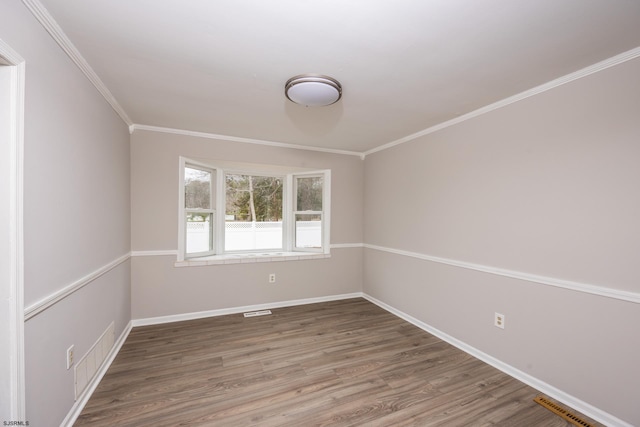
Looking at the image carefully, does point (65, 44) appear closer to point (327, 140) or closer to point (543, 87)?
point (327, 140)

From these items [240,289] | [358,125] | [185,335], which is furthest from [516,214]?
[185,335]

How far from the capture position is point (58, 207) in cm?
158

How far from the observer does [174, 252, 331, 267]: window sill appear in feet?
11.3

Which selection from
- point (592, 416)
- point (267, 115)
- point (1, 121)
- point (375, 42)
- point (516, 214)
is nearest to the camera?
point (1, 121)

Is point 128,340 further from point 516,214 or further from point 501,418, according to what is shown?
point 516,214

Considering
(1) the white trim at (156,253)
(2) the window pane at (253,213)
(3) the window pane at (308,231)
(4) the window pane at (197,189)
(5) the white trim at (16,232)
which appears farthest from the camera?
(3) the window pane at (308,231)

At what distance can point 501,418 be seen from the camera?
1829mm

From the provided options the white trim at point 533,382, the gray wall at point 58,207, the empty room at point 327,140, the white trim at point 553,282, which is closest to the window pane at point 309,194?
the empty room at point 327,140

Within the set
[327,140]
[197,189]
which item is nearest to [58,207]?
[197,189]

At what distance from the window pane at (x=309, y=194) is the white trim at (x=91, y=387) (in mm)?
2730

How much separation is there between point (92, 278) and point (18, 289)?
900mm

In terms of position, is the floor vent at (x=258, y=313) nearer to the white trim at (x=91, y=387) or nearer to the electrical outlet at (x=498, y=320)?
the white trim at (x=91, y=387)

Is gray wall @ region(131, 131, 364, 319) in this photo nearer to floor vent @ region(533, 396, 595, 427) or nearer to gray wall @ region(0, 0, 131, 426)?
gray wall @ region(0, 0, 131, 426)

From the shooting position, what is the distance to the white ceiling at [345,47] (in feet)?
4.46
